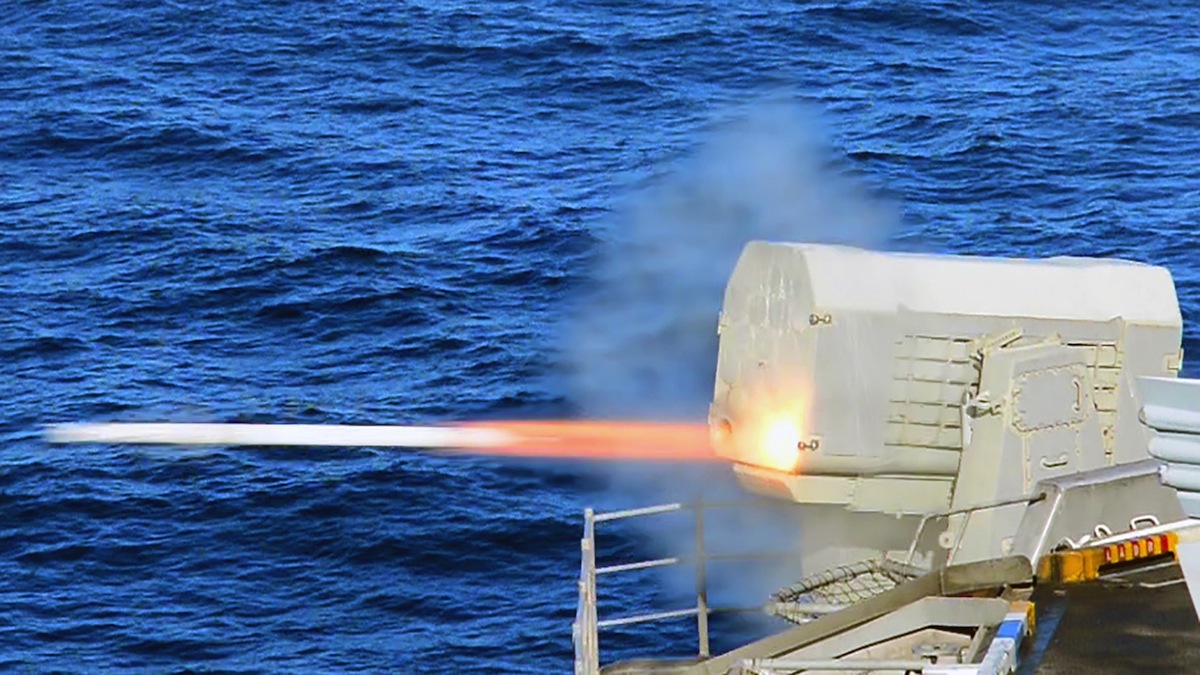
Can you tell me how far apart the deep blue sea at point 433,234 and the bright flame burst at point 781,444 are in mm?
11870

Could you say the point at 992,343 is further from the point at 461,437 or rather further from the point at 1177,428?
the point at 1177,428

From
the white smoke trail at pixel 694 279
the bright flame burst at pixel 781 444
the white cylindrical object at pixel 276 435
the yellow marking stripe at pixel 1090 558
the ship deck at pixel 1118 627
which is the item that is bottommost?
the ship deck at pixel 1118 627

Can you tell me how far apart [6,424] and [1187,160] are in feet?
Answer: 69.6

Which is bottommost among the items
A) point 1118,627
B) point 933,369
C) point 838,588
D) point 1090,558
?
point 1118,627

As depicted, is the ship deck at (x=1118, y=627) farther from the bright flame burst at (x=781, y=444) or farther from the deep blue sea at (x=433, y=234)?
the deep blue sea at (x=433, y=234)

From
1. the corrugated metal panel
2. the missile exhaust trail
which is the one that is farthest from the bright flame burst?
the corrugated metal panel

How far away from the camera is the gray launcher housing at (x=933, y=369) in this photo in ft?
51.3

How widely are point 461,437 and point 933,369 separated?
3.24 meters

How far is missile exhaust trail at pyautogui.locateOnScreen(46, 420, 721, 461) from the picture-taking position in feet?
52.6

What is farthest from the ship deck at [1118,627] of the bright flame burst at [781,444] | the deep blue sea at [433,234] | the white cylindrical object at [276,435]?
the deep blue sea at [433,234]

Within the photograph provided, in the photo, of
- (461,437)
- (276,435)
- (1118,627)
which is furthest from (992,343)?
(276,435)

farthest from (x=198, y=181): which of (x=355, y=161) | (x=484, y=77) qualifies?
(x=484, y=77)

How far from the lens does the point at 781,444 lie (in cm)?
1588

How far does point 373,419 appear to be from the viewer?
115 feet
